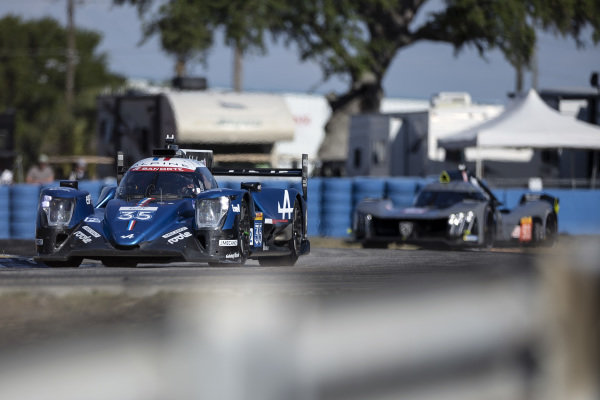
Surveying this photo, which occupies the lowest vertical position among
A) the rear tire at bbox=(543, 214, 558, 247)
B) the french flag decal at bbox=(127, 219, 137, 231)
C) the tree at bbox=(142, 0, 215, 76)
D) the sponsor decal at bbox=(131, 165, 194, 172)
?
the rear tire at bbox=(543, 214, 558, 247)

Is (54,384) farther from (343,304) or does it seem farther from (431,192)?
(431,192)

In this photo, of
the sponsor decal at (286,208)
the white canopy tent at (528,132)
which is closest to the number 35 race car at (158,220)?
the sponsor decal at (286,208)

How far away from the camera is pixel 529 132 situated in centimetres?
2903

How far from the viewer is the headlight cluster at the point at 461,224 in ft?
59.9

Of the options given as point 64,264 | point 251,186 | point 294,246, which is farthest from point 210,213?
point 294,246

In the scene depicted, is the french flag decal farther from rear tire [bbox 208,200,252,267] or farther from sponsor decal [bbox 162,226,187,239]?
rear tire [bbox 208,200,252,267]

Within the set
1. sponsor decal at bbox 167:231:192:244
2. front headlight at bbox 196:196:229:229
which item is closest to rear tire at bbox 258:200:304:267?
front headlight at bbox 196:196:229:229

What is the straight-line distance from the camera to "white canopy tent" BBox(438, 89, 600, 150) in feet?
92.9

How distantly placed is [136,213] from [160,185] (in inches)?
37.1

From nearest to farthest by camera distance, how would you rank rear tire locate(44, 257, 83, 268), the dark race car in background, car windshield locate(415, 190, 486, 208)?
rear tire locate(44, 257, 83, 268)
the dark race car in background
car windshield locate(415, 190, 486, 208)

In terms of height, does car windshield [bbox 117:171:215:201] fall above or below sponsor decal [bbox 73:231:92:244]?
above

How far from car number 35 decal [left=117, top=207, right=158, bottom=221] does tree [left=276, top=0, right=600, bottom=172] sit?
2411 centimetres

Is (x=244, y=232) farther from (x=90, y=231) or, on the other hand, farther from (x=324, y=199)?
(x=324, y=199)

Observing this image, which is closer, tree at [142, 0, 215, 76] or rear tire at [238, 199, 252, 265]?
rear tire at [238, 199, 252, 265]
